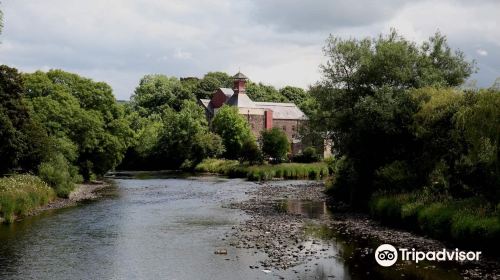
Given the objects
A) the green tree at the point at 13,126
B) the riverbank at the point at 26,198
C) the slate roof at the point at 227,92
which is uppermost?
the slate roof at the point at 227,92

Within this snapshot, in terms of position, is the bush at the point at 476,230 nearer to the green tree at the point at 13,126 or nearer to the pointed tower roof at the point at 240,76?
the green tree at the point at 13,126

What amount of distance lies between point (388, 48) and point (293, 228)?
1875 centimetres

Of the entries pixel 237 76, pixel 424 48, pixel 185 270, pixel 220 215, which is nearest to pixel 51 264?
pixel 185 270

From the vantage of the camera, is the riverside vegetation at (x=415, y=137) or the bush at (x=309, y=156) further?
the bush at (x=309, y=156)

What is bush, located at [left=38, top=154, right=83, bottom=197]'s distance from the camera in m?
43.6

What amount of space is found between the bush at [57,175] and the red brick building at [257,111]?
72.6 metres

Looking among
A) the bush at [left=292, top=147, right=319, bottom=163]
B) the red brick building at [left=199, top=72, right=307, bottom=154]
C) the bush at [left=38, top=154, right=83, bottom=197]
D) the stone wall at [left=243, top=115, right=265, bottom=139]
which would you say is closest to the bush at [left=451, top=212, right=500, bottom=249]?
the bush at [left=38, top=154, right=83, bottom=197]

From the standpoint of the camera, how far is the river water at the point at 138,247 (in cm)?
2042

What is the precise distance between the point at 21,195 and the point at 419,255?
2668 centimetres

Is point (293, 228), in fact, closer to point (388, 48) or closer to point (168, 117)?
point (388, 48)

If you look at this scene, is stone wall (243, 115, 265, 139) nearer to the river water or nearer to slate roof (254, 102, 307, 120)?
slate roof (254, 102, 307, 120)

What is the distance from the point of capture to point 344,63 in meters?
47.0

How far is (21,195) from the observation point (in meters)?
35.5

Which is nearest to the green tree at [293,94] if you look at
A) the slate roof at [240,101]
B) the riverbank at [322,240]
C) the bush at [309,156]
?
the slate roof at [240,101]
